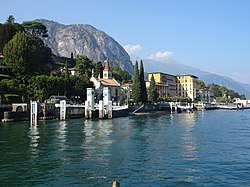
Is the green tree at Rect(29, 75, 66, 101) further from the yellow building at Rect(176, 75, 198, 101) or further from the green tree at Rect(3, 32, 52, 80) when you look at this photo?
the yellow building at Rect(176, 75, 198, 101)

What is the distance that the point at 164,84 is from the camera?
567 ft

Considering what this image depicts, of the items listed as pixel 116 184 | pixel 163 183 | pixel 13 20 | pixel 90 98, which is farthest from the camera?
pixel 13 20

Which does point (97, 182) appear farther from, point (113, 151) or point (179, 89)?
point (179, 89)

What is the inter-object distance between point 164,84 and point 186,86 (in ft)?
Result: 89.5

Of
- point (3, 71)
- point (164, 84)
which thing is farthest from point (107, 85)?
point (164, 84)

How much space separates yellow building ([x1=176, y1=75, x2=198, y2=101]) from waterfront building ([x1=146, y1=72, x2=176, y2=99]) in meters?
4.84

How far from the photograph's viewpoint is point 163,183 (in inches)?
720

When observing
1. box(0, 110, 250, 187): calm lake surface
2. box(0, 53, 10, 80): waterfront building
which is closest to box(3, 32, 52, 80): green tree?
box(0, 53, 10, 80): waterfront building

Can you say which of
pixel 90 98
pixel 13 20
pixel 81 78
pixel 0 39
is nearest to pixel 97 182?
pixel 90 98

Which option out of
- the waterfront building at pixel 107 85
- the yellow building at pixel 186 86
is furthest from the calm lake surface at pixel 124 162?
the yellow building at pixel 186 86

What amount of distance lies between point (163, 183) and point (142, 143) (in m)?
14.9

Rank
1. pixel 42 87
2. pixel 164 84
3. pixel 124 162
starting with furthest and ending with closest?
pixel 164 84
pixel 42 87
pixel 124 162

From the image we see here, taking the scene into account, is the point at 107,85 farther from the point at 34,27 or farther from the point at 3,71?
the point at 34,27

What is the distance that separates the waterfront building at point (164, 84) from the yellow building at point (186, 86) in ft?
15.9
